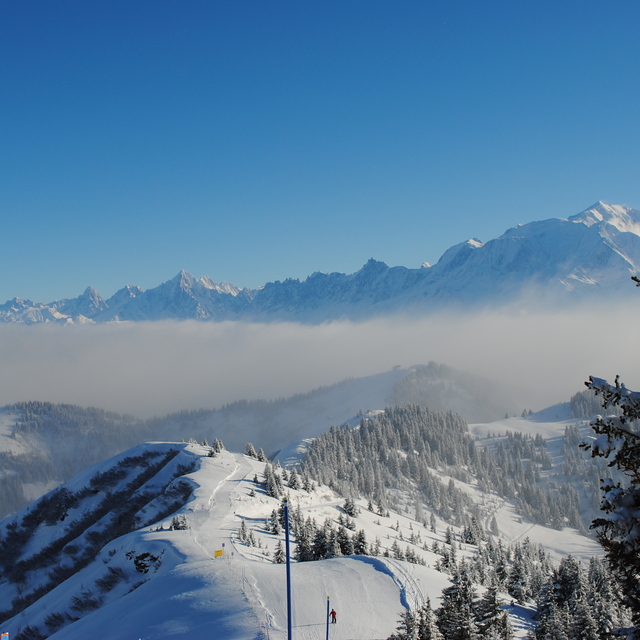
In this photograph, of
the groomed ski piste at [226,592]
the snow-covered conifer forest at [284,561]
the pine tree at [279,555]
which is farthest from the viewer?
the pine tree at [279,555]

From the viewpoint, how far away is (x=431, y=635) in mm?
25531

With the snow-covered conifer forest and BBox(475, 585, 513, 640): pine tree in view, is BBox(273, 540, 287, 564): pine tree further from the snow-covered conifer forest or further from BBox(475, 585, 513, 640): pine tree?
BBox(475, 585, 513, 640): pine tree

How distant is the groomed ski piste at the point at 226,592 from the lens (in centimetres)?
3027

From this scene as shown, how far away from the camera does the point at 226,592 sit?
33781 mm

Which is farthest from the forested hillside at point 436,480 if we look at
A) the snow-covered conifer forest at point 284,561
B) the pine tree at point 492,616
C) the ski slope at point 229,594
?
the pine tree at point 492,616

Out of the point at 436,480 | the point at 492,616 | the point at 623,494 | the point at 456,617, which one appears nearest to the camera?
the point at 623,494

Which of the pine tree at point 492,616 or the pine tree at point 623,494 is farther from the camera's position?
the pine tree at point 492,616

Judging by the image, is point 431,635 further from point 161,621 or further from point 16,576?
point 16,576

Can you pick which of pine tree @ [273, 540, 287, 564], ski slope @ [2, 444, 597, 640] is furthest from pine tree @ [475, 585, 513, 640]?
pine tree @ [273, 540, 287, 564]

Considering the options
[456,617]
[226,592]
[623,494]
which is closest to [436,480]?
[226,592]

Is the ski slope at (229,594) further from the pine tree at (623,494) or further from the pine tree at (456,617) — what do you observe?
the pine tree at (623,494)

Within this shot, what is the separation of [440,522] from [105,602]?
114m

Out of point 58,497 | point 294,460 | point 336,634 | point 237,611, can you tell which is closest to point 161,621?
point 237,611

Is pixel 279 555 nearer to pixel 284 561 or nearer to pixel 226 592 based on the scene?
pixel 284 561
